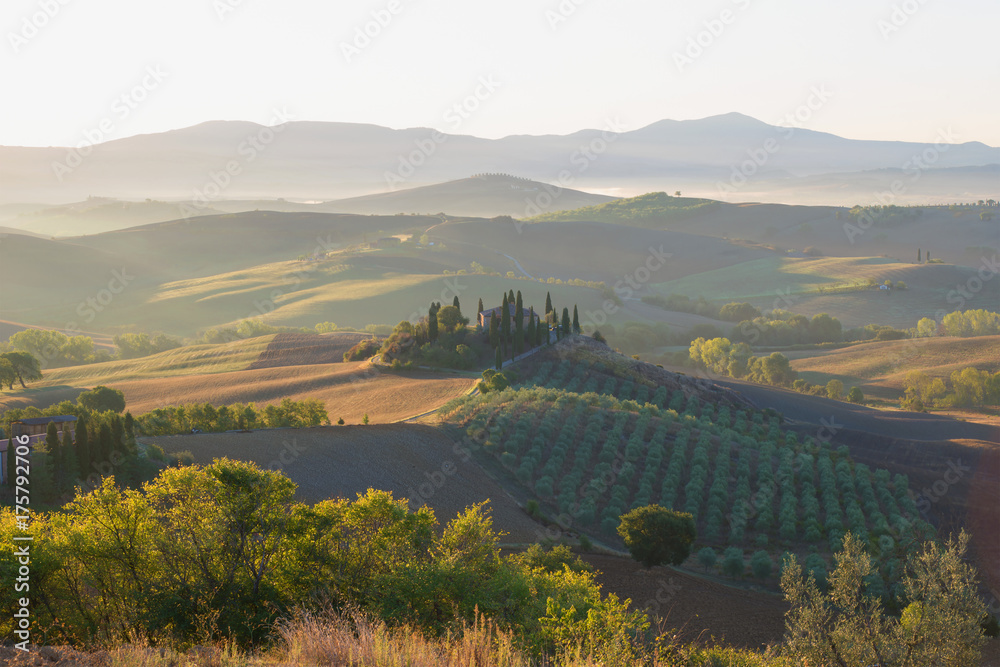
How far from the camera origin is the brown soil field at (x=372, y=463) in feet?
105

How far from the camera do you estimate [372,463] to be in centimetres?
3506

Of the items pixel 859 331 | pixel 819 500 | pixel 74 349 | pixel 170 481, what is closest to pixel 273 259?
pixel 74 349

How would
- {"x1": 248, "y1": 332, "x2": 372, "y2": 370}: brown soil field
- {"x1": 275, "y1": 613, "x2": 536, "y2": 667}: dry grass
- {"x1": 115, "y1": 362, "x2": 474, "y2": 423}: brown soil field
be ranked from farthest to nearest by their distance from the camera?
{"x1": 248, "y1": 332, "x2": 372, "y2": 370}: brown soil field
{"x1": 115, "y1": 362, "x2": 474, "y2": 423}: brown soil field
{"x1": 275, "y1": 613, "x2": 536, "y2": 667}: dry grass

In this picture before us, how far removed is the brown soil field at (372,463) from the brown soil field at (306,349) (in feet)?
100

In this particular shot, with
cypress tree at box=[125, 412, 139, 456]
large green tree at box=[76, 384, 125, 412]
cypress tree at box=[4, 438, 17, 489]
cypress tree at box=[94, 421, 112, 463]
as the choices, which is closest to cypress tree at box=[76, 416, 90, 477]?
cypress tree at box=[94, 421, 112, 463]

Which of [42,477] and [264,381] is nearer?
[42,477]

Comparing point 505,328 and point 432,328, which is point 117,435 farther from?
point 505,328

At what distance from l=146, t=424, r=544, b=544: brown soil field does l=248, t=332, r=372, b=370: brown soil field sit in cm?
3060

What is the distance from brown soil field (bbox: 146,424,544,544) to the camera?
A: 105 feet

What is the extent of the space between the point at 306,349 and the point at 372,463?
39.7 meters

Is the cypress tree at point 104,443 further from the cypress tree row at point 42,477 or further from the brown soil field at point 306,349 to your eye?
the brown soil field at point 306,349

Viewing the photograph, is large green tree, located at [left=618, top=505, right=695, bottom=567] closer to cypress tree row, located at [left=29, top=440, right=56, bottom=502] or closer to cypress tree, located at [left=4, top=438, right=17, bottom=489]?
cypress tree row, located at [left=29, top=440, right=56, bottom=502]

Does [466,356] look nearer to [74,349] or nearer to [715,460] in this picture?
[715,460]

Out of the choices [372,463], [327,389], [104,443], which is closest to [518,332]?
[327,389]
